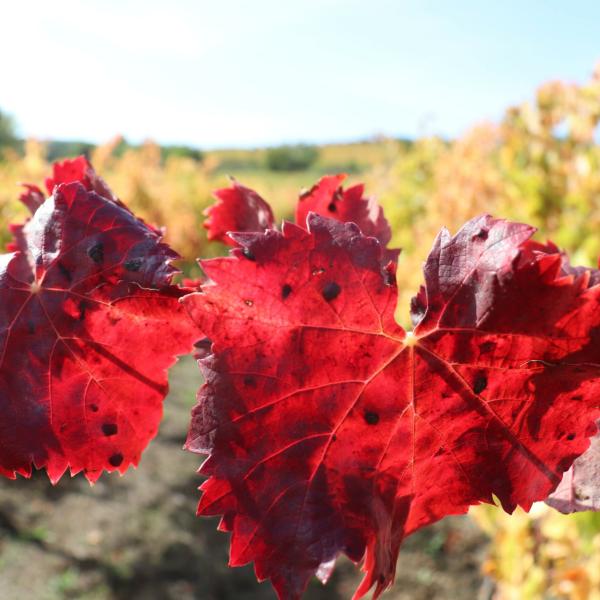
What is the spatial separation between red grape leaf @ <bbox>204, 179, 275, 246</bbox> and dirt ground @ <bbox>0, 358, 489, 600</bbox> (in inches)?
148

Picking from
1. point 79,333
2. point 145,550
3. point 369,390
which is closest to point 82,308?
point 79,333

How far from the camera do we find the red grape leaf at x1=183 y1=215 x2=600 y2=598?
1.61 ft

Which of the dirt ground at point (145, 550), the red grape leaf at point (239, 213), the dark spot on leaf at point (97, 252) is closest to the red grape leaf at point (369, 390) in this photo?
the dark spot on leaf at point (97, 252)

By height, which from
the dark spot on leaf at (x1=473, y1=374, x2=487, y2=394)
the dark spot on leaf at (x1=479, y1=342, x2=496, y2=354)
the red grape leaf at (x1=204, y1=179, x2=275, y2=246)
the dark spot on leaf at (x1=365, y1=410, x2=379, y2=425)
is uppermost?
the red grape leaf at (x1=204, y1=179, x2=275, y2=246)

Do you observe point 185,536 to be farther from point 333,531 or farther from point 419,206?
point 419,206

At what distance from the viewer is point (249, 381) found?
50cm

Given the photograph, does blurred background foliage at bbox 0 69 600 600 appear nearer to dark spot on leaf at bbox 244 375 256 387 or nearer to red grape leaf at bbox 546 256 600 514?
dark spot on leaf at bbox 244 375 256 387

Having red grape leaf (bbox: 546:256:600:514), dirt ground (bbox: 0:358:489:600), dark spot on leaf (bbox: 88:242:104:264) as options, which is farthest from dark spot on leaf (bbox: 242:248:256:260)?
dirt ground (bbox: 0:358:489:600)

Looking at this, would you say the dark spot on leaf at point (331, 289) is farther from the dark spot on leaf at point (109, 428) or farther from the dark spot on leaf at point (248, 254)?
the dark spot on leaf at point (109, 428)

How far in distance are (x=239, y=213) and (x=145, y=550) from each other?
4.12 metres

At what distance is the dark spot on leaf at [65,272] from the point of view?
551 millimetres

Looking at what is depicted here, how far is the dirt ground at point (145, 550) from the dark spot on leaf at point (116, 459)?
3.76 metres

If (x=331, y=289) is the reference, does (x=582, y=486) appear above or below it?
below

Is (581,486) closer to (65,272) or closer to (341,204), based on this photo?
(341,204)
